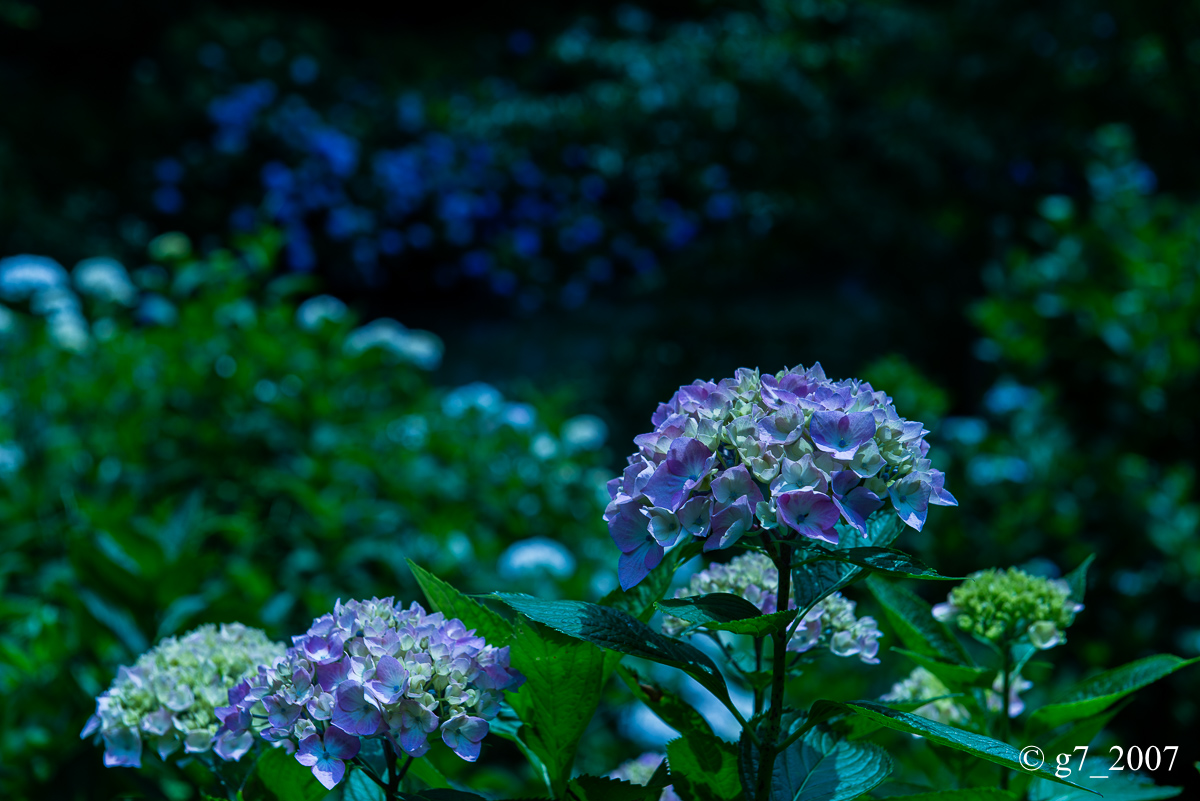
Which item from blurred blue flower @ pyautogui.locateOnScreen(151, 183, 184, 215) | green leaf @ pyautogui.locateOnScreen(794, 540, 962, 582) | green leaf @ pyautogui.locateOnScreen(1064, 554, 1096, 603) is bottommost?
green leaf @ pyautogui.locateOnScreen(794, 540, 962, 582)

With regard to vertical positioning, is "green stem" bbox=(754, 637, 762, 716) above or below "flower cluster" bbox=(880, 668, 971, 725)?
below

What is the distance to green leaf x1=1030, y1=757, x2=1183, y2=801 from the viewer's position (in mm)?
942

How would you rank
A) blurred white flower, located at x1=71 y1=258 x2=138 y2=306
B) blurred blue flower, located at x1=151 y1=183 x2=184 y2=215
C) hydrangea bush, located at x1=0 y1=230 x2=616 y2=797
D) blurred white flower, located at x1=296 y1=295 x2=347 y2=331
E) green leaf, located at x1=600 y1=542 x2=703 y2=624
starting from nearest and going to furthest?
green leaf, located at x1=600 y1=542 x2=703 y2=624 < hydrangea bush, located at x1=0 y1=230 x2=616 y2=797 < blurred white flower, located at x1=296 y1=295 x2=347 y2=331 < blurred white flower, located at x1=71 y1=258 x2=138 y2=306 < blurred blue flower, located at x1=151 y1=183 x2=184 y2=215

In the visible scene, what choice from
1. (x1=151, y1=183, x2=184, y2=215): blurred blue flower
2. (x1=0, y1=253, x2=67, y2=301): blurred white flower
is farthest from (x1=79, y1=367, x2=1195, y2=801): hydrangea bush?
(x1=151, y1=183, x2=184, y2=215): blurred blue flower

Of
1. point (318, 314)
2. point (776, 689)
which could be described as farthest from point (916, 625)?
point (318, 314)

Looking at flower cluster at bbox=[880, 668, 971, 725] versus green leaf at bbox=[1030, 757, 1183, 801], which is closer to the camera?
green leaf at bbox=[1030, 757, 1183, 801]

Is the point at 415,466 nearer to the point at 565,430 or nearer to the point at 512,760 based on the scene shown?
the point at 565,430

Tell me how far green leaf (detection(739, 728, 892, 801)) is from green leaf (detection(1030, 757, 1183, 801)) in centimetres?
25

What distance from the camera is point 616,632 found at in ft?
2.52

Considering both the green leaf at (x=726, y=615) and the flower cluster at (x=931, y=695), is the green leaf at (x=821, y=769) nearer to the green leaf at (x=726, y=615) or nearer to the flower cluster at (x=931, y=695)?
the green leaf at (x=726, y=615)

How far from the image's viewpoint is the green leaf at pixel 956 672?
37.8 inches

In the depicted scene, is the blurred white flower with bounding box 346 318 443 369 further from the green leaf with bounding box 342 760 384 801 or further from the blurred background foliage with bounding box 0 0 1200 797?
the green leaf with bounding box 342 760 384 801

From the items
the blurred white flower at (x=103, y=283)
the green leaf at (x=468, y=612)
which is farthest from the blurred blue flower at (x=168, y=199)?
the green leaf at (x=468, y=612)

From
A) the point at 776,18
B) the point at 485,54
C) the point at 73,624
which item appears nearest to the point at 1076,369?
the point at 73,624
